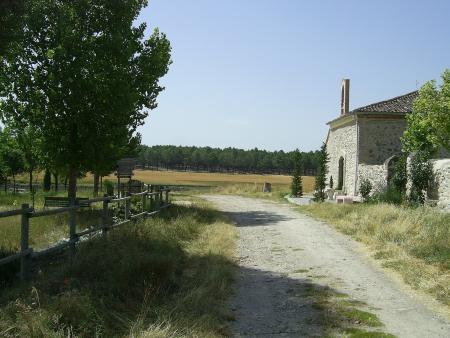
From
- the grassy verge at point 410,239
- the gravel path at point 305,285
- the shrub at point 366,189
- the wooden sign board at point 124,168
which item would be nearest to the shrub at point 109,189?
the wooden sign board at point 124,168

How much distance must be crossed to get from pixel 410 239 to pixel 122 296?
25.5ft

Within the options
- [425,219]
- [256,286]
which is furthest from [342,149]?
[256,286]

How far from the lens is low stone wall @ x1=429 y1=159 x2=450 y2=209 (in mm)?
17464

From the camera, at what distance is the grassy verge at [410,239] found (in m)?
8.10

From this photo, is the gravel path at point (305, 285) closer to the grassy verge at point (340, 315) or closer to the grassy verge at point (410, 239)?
the grassy verge at point (340, 315)

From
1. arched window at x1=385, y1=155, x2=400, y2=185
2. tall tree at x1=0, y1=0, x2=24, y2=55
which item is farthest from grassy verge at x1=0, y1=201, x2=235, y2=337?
arched window at x1=385, y1=155, x2=400, y2=185

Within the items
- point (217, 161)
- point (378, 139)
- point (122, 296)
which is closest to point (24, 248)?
point (122, 296)

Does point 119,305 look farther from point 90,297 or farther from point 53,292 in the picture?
point 53,292

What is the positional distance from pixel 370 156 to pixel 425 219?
15854 millimetres

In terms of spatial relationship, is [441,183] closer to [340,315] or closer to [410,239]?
[410,239]

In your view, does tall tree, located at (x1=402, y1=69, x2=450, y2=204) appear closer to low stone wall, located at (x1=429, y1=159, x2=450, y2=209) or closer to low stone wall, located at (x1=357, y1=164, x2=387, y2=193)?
low stone wall, located at (x1=429, y1=159, x2=450, y2=209)

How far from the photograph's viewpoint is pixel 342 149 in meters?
32.5

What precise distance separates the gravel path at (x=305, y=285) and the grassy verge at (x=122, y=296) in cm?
42

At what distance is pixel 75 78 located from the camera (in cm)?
1717
